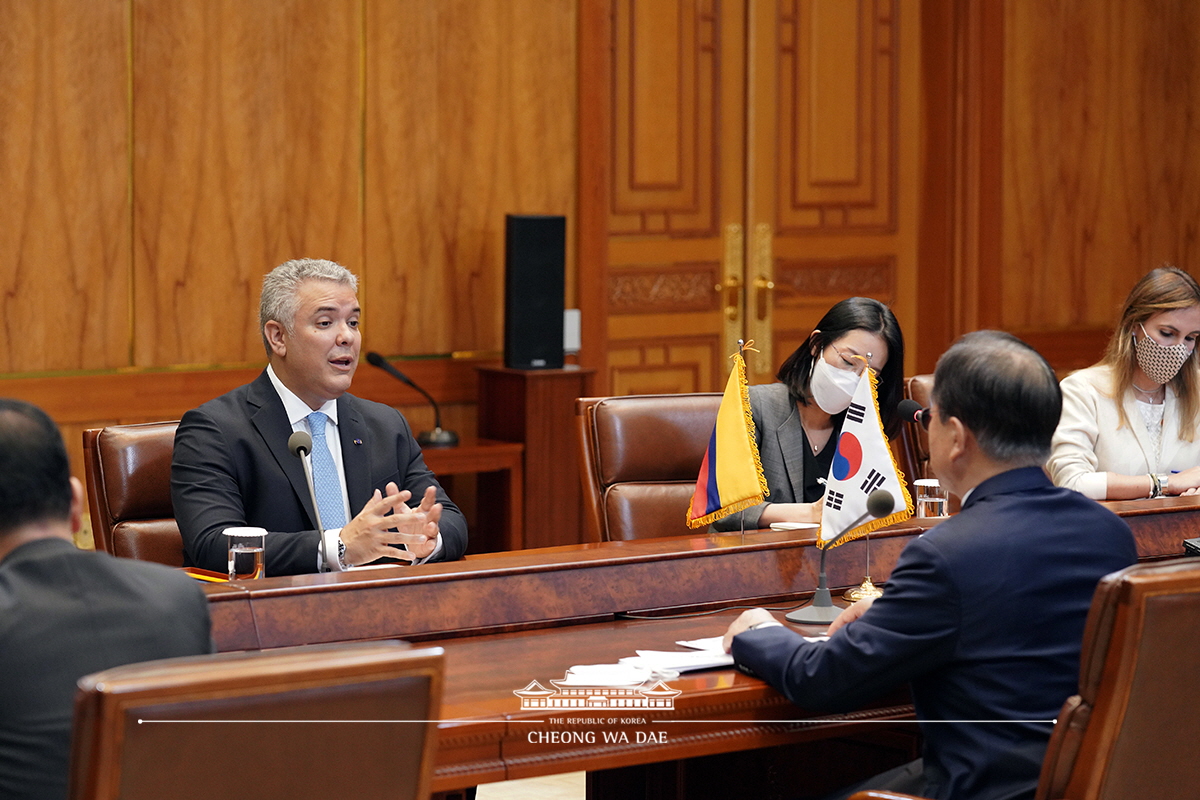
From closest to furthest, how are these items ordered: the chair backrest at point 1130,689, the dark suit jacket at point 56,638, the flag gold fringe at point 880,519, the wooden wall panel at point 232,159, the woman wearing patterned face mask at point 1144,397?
1. the dark suit jacket at point 56,638
2. the chair backrest at point 1130,689
3. the flag gold fringe at point 880,519
4. the woman wearing patterned face mask at point 1144,397
5. the wooden wall panel at point 232,159

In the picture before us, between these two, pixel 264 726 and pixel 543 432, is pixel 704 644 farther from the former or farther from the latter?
pixel 543 432

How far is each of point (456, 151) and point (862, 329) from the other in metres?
2.55

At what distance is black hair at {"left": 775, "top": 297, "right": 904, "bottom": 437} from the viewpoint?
3359 mm

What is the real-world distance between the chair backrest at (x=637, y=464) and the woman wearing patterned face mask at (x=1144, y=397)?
0.97 meters

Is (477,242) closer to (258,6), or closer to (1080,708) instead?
(258,6)

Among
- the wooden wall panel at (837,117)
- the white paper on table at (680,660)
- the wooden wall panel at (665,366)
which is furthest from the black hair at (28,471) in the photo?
the wooden wall panel at (837,117)

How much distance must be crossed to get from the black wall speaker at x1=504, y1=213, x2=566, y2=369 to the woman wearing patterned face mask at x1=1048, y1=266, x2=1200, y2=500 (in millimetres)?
2150

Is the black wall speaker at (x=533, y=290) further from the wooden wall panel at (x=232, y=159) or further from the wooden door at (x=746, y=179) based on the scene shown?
the wooden wall panel at (x=232, y=159)

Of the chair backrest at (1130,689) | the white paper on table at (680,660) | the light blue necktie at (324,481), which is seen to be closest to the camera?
the chair backrest at (1130,689)

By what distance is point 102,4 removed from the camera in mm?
4793

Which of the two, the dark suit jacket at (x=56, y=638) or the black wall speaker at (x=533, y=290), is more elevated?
the black wall speaker at (x=533, y=290)

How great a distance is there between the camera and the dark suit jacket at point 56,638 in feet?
4.97

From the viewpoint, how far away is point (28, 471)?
5.32 feet

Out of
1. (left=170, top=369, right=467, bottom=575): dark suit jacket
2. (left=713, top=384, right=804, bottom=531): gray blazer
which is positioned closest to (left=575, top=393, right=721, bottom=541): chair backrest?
(left=713, top=384, right=804, bottom=531): gray blazer
